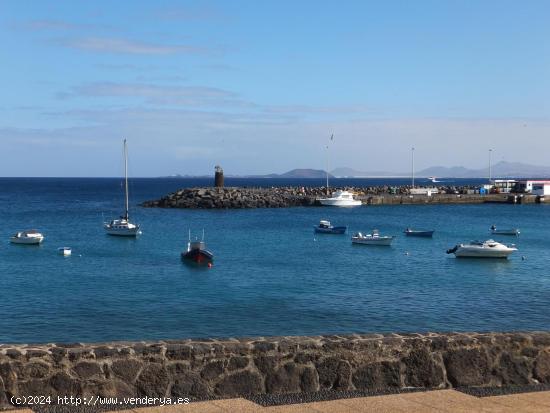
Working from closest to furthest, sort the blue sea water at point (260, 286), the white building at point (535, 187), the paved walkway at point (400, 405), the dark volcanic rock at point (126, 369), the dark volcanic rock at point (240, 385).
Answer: the paved walkway at point (400, 405) < the dark volcanic rock at point (126, 369) < the dark volcanic rock at point (240, 385) < the blue sea water at point (260, 286) < the white building at point (535, 187)

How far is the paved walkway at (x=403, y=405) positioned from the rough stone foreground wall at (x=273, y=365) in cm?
49

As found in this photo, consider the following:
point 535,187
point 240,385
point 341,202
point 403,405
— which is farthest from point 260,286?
point 535,187

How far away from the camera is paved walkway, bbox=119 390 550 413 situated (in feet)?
29.6

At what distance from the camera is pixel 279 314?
28969 millimetres

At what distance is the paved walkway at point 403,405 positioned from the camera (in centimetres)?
902

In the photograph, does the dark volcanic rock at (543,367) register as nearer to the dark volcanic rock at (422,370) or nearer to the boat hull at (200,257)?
the dark volcanic rock at (422,370)

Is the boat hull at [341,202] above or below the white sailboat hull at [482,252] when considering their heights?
above

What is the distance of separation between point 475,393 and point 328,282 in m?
28.7

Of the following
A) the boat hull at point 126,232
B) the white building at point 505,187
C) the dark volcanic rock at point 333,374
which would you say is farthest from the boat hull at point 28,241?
the white building at point 505,187

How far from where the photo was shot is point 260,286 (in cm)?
3694

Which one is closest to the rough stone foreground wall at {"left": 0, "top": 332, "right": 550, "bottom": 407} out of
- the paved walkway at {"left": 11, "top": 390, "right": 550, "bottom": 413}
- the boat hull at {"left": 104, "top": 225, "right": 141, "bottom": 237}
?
the paved walkway at {"left": 11, "top": 390, "right": 550, "bottom": 413}

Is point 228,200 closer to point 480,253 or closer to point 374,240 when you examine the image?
point 374,240

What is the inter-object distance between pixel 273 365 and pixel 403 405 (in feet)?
6.50

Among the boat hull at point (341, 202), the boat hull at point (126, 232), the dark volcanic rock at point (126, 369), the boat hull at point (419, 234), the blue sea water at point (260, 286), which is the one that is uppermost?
the dark volcanic rock at point (126, 369)
